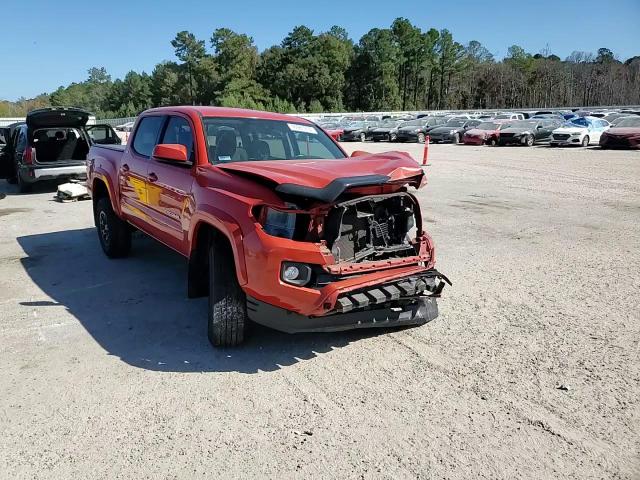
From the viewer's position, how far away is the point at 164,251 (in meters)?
7.29

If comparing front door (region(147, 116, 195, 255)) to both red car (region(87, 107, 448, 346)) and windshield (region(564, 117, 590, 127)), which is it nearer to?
red car (region(87, 107, 448, 346))

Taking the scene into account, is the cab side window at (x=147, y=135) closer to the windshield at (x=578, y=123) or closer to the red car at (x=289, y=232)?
the red car at (x=289, y=232)

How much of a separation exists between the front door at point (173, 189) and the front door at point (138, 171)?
183 millimetres

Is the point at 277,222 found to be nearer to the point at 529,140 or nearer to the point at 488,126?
the point at 529,140

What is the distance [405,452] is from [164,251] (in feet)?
17.4

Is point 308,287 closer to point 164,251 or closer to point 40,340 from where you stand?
point 40,340

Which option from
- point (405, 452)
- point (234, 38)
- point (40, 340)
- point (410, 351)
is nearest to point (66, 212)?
point (40, 340)

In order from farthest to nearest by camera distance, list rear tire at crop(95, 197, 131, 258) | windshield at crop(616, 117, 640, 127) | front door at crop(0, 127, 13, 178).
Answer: windshield at crop(616, 117, 640, 127)
front door at crop(0, 127, 13, 178)
rear tire at crop(95, 197, 131, 258)

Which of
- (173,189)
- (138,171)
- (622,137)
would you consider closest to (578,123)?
(622,137)

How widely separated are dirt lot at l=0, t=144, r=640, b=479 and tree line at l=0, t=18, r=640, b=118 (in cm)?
8049

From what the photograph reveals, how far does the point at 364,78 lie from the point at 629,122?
3475 inches

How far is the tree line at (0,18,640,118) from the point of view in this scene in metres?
97.9

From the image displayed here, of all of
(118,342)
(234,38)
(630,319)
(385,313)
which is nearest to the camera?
(385,313)

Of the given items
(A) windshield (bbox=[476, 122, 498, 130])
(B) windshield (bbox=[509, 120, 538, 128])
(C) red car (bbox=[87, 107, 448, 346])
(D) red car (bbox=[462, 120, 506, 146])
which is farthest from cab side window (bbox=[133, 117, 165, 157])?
(A) windshield (bbox=[476, 122, 498, 130])
